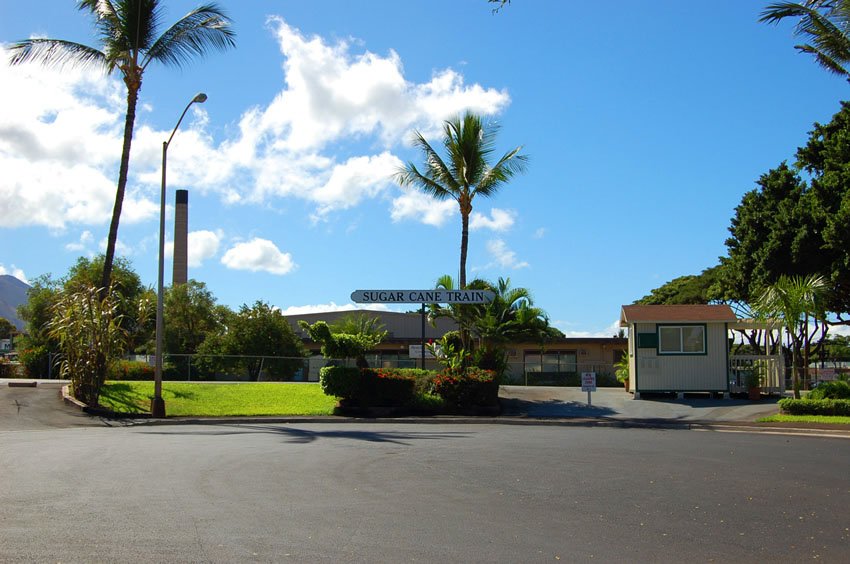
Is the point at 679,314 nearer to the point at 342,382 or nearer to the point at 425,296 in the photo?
the point at 425,296

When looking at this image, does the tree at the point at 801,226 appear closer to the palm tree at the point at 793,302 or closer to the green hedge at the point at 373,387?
the palm tree at the point at 793,302

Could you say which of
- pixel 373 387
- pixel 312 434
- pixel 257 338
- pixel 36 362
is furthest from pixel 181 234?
pixel 312 434

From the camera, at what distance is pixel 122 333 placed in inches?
968

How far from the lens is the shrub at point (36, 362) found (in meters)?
40.2

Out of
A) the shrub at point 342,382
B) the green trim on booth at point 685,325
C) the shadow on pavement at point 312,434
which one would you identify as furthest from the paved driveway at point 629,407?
the shadow on pavement at point 312,434

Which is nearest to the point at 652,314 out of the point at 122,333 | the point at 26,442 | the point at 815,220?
the point at 815,220

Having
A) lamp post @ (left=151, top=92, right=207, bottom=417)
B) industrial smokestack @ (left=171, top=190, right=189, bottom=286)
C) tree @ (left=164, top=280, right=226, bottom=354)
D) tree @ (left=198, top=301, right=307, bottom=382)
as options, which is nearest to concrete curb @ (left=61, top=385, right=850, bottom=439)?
lamp post @ (left=151, top=92, right=207, bottom=417)

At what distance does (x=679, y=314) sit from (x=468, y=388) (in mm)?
8779

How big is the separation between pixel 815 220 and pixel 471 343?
17.3m

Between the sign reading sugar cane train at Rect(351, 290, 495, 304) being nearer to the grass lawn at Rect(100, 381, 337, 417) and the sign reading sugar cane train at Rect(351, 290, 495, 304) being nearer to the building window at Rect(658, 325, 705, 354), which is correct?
the grass lawn at Rect(100, 381, 337, 417)

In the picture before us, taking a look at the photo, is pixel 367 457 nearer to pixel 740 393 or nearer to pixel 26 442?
pixel 26 442

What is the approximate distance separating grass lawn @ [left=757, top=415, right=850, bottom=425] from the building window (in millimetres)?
6971

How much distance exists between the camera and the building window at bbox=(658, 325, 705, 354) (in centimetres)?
2842

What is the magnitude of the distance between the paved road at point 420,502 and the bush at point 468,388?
999 cm
